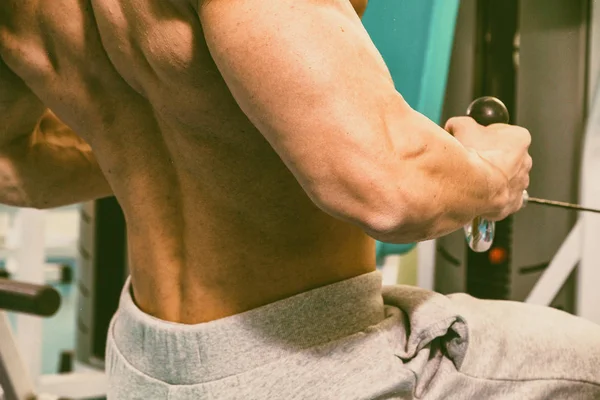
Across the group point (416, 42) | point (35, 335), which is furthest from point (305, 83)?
point (35, 335)

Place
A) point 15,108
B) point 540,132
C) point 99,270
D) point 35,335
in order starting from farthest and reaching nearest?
point 99,270
point 35,335
point 540,132
point 15,108

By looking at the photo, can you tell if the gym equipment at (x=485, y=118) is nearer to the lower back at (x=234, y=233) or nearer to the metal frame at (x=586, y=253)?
the lower back at (x=234, y=233)

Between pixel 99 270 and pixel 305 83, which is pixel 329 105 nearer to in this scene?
pixel 305 83

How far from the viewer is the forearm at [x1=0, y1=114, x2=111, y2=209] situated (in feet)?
2.99

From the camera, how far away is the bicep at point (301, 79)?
541mm

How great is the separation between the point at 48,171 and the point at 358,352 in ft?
1.67

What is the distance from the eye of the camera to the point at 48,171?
36.9 inches

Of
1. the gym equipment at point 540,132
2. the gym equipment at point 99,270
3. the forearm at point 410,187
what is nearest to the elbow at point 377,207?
the forearm at point 410,187

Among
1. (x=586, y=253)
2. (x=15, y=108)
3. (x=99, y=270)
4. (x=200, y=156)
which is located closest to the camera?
(x=200, y=156)

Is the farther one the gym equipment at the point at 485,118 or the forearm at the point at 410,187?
the gym equipment at the point at 485,118

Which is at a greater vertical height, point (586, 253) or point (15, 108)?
point (15, 108)

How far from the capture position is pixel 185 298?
2.43 feet

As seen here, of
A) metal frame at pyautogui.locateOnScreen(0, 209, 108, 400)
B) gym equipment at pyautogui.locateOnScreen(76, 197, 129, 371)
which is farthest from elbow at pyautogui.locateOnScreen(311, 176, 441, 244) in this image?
gym equipment at pyautogui.locateOnScreen(76, 197, 129, 371)

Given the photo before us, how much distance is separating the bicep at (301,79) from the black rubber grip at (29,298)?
611 millimetres
